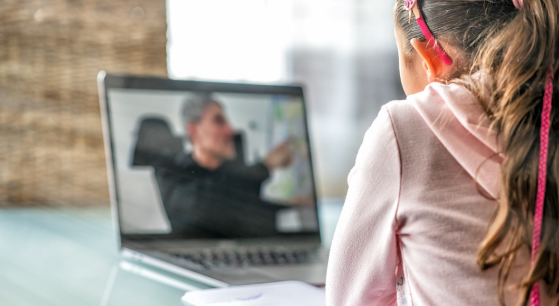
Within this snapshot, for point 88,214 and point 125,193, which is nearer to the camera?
point 125,193

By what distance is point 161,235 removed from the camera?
2.56ft

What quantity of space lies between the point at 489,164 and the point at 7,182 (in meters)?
1.00

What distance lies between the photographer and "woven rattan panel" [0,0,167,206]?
103 cm

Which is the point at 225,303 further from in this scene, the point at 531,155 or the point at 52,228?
the point at 52,228

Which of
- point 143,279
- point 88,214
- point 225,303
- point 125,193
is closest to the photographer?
point 225,303

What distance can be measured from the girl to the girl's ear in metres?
0.03

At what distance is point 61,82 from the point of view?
42.1 inches

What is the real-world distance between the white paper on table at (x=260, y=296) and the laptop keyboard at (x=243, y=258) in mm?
103

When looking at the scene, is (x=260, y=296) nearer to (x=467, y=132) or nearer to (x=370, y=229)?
(x=370, y=229)

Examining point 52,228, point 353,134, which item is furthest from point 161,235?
point 353,134

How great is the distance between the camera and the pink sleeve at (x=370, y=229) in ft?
1.27

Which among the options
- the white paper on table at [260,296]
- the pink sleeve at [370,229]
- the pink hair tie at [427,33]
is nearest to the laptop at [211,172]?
the white paper on table at [260,296]

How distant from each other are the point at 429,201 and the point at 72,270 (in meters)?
0.48

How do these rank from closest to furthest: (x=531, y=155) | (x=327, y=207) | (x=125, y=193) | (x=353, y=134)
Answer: (x=531, y=155)
(x=125, y=193)
(x=327, y=207)
(x=353, y=134)
